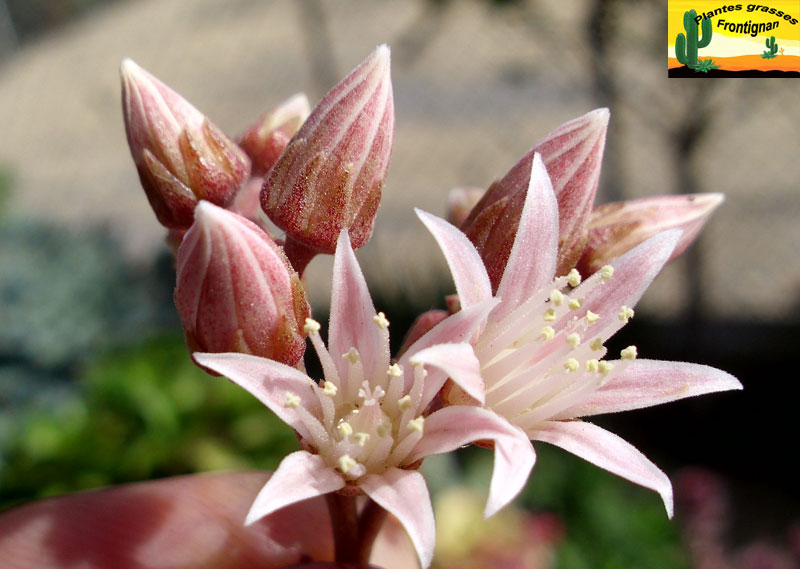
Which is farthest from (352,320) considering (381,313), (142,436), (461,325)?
(142,436)

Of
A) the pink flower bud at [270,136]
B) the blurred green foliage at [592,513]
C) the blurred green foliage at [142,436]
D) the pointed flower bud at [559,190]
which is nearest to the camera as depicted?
the pointed flower bud at [559,190]

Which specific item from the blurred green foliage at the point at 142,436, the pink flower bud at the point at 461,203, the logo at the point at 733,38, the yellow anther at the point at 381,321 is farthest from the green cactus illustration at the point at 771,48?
the blurred green foliage at the point at 142,436

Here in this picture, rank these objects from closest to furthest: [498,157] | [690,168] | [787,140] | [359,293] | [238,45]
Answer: [359,293] < [690,168] < [787,140] < [498,157] < [238,45]

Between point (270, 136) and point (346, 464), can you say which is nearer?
point (346, 464)

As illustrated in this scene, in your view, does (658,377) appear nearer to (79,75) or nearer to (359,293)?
(359,293)

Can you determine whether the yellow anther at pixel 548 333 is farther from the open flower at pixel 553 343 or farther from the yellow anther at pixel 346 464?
the yellow anther at pixel 346 464

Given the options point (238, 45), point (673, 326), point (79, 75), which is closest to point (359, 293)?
point (673, 326)

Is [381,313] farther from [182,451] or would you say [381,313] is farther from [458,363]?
[182,451]
